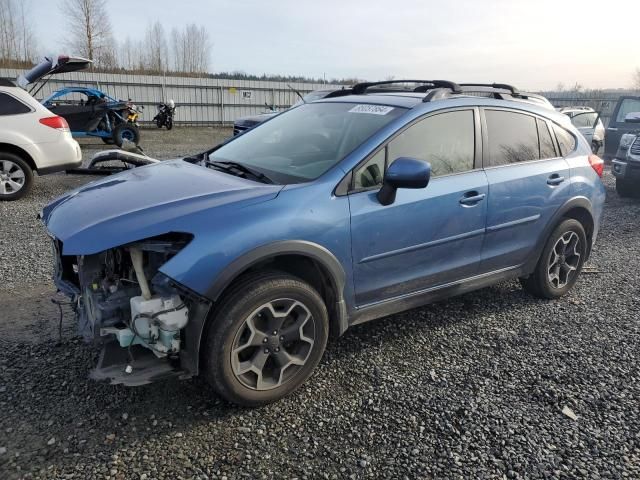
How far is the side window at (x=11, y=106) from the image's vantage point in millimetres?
7512

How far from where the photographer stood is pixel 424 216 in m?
3.30

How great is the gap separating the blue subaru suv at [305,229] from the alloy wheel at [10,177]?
17.5 feet

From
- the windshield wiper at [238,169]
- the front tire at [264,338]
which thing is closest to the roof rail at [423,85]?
the windshield wiper at [238,169]

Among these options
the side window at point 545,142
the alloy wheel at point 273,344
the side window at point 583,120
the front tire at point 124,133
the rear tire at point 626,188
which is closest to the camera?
the alloy wheel at point 273,344

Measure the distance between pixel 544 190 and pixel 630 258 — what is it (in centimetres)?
274

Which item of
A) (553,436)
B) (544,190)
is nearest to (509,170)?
(544,190)

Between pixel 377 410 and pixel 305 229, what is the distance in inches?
43.6

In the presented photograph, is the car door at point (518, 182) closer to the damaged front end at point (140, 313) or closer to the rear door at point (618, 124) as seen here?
the damaged front end at point (140, 313)

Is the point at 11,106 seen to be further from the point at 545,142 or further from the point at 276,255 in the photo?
the point at 545,142

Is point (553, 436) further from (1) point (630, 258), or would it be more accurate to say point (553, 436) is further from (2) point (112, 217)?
(1) point (630, 258)

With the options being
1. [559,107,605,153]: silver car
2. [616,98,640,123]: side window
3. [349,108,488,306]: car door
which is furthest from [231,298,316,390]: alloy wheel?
[616,98,640,123]: side window

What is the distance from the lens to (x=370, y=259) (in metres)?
3.13

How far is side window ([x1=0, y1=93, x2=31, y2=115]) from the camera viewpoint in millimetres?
7512

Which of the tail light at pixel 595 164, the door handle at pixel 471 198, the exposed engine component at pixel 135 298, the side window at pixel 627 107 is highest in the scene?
the side window at pixel 627 107
